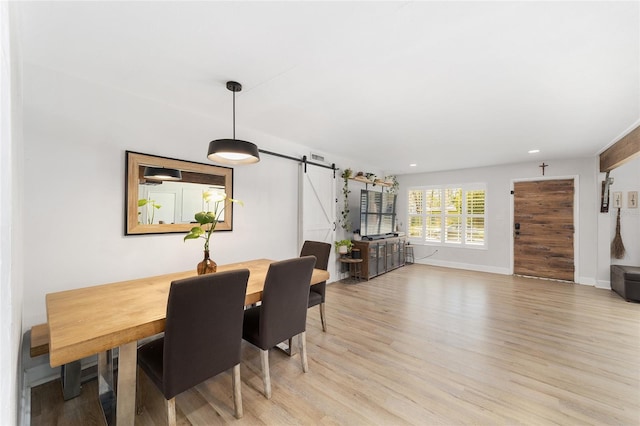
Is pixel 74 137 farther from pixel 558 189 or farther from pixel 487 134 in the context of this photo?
pixel 558 189

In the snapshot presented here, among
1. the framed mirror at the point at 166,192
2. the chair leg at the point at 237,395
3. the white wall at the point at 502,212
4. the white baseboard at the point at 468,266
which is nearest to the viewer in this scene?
the chair leg at the point at 237,395

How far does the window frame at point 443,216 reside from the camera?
20.2ft

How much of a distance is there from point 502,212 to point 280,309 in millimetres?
6003

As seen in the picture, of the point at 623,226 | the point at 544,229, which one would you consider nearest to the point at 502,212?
the point at 544,229

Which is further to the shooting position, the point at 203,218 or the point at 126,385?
the point at 203,218

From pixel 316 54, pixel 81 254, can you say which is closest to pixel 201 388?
pixel 81 254

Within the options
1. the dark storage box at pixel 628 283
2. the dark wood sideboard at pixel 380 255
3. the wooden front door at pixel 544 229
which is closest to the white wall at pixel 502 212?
the wooden front door at pixel 544 229

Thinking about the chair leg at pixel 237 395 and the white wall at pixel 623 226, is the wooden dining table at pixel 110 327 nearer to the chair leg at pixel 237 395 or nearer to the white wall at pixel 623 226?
the chair leg at pixel 237 395

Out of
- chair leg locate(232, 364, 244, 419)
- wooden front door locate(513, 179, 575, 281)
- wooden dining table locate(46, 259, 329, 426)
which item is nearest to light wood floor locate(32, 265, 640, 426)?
chair leg locate(232, 364, 244, 419)

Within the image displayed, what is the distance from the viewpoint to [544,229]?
5418mm

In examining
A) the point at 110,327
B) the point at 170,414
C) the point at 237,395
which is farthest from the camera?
the point at 237,395

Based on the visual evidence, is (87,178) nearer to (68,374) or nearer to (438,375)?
(68,374)

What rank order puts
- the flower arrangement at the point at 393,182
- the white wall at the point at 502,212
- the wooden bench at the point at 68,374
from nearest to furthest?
the wooden bench at the point at 68,374 → the white wall at the point at 502,212 → the flower arrangement at the point at 393,182

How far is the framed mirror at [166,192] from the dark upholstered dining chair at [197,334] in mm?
1345
